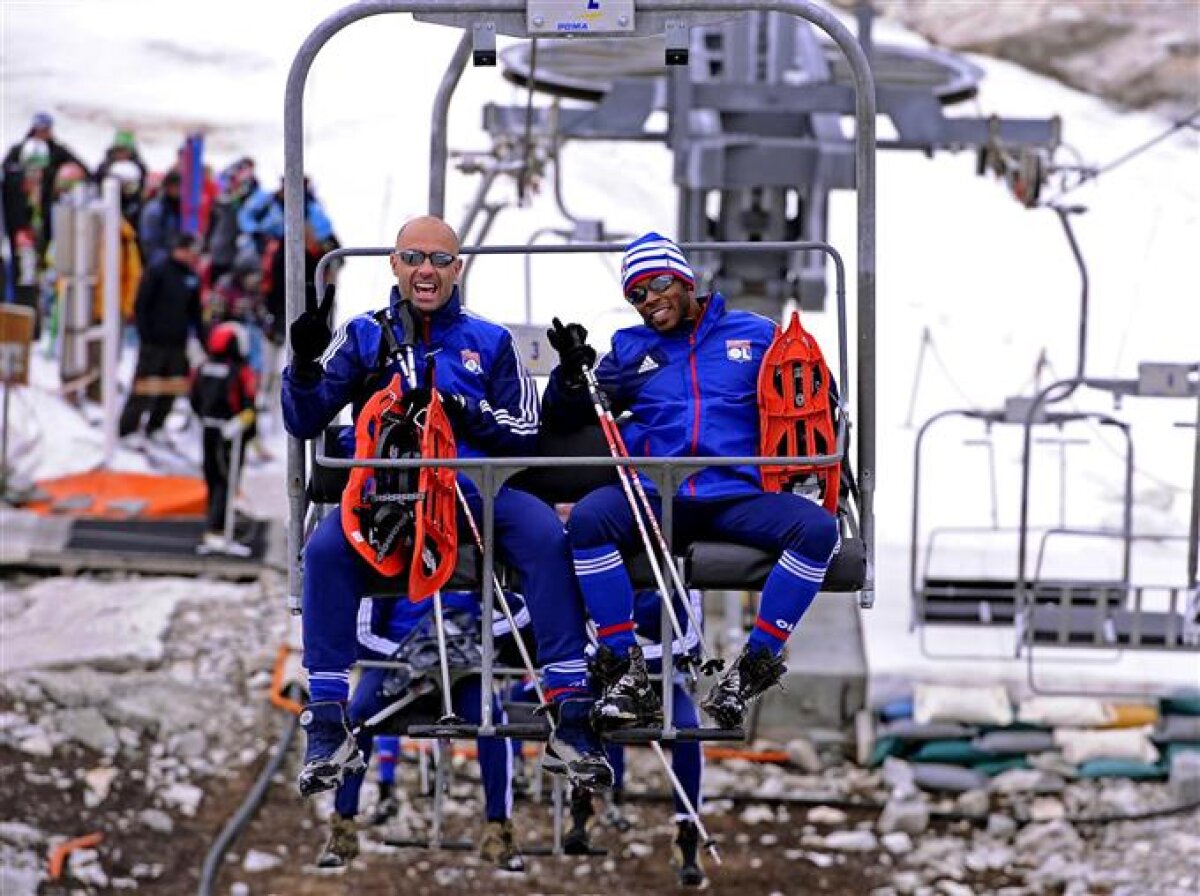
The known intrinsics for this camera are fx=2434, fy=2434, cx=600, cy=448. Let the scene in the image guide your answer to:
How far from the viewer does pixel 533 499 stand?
5984 millimetres

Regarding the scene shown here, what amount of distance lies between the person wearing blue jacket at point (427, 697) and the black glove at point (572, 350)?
93cm

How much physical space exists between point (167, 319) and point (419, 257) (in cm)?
1094

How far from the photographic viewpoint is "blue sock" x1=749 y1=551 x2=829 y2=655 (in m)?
5.89

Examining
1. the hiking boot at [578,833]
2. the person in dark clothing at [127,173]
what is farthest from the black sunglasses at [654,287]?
the person in dark clothing at [127,173]

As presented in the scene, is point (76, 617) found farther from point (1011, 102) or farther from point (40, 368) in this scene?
point (1011, 102)

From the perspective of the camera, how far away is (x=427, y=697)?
6812mm

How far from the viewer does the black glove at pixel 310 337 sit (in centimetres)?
570

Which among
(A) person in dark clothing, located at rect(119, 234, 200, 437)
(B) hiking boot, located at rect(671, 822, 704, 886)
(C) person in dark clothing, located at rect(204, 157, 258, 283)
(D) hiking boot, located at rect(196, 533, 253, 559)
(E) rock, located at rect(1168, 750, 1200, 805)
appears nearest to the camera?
(B) hiking boot, located at rect(671, 822, 704, 886)

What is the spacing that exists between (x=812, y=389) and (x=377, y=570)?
3.74 feet

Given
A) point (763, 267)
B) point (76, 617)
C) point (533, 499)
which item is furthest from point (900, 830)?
point (533, 499)

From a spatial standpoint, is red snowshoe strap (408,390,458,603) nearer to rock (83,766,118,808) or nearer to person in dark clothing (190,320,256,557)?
rock (83,766,118,808)

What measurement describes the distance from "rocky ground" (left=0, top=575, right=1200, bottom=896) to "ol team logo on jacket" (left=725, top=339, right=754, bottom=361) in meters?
5.32

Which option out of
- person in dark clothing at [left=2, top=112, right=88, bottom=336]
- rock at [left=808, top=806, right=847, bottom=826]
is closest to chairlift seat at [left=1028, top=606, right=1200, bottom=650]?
rock at [left=808, top=806, right=847, bottom=826]

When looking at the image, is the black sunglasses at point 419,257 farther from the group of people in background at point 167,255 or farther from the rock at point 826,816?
the group of people in background at point 167,255
